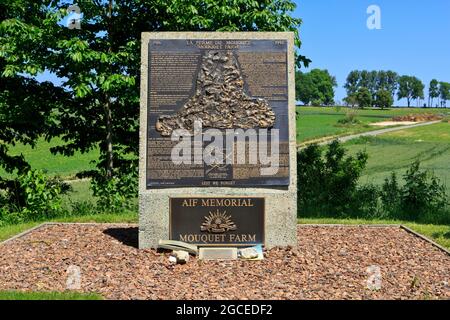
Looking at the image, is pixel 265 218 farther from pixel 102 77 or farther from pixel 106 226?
pixel 102 77

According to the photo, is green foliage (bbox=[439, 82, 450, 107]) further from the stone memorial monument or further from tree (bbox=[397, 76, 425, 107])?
the stone memorial monument

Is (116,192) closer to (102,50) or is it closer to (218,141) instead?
(102,50)

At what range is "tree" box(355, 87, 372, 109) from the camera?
343 ft

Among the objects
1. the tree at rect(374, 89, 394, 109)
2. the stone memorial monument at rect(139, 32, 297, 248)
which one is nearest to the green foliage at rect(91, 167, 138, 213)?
the stone memorial monument at rect(139, 32, 297, 248)

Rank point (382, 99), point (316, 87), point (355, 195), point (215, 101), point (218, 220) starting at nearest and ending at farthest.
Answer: point (218, 220) < point (215, 101) < point (355, 195) < point (382, 99) < point (316, 87)

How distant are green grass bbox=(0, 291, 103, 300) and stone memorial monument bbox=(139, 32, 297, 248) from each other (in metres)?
2.41

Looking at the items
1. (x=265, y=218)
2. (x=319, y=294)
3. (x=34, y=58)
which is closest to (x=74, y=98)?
(x=34, y=58)

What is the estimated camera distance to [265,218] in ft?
28.6

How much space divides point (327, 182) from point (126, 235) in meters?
5.21

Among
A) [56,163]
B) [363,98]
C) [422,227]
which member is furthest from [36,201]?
[363,98]

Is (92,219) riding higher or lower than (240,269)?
higher

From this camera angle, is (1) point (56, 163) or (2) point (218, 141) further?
(1) point (56, 163)

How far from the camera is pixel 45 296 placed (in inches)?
250

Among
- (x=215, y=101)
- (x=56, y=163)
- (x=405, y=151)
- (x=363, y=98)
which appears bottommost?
(x=56, y=163)
